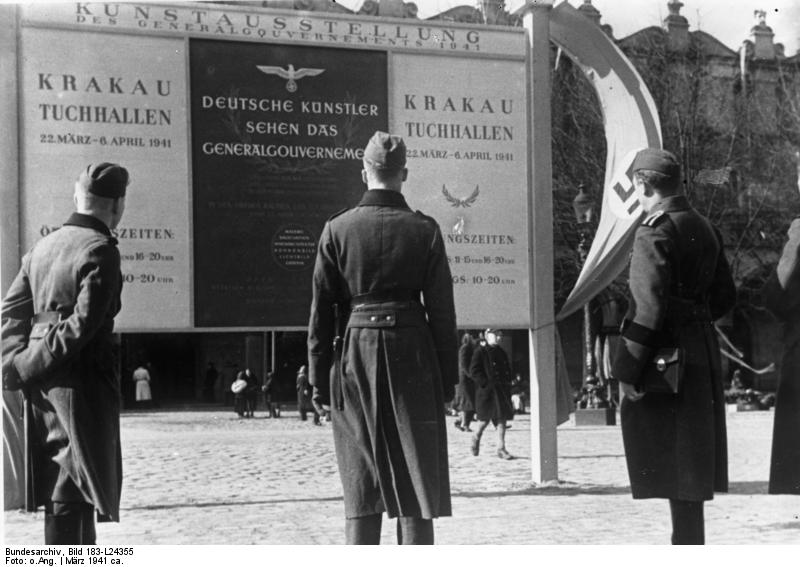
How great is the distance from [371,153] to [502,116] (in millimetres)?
2950

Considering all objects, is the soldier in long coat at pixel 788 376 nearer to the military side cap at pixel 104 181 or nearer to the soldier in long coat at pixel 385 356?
the soldier in long coat at pixel 385 356

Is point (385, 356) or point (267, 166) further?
point (267, 166)

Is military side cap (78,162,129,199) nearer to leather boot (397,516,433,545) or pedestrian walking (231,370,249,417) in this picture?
leather boot (397,516,433,545)

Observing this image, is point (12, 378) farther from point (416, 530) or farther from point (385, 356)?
point (416, 530)

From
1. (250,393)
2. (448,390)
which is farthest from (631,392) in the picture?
(250,393)

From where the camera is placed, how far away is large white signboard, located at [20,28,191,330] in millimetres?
7641

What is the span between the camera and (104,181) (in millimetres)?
5824

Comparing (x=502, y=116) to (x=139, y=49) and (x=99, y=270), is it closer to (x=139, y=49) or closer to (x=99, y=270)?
(x=139, y=49)

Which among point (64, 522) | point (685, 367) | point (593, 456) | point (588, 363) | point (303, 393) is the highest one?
point (685, 367)

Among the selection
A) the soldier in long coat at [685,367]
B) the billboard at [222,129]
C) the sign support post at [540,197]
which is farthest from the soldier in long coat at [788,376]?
the billboard at [222,129]

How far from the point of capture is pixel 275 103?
26.1 feet

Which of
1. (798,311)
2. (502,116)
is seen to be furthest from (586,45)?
(798,311)

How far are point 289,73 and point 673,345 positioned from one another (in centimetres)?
350

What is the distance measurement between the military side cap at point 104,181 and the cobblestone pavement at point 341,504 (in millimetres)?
2116
